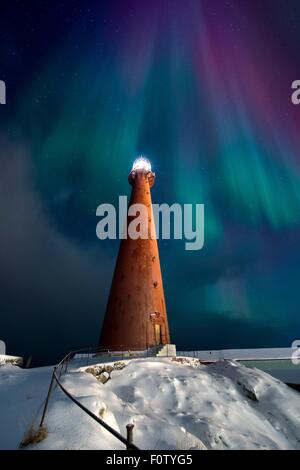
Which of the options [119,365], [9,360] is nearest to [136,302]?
[9,360]

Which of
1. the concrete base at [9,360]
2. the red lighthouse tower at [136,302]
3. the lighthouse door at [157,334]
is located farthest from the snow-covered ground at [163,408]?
the red lighthouse tower at [136,302]

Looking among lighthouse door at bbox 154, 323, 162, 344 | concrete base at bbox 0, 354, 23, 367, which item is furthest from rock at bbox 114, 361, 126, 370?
lighthouse door at bbox 154, 323, 162, 344

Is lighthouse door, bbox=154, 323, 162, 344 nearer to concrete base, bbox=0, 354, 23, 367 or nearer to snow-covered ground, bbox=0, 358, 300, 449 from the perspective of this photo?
snow-covered ground, bbox=0, 358, 300, 449

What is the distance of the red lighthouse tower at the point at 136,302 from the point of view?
2339 cm

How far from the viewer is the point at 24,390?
9.39 meters

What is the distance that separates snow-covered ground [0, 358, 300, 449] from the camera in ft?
20.3

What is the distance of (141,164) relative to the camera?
32.8m

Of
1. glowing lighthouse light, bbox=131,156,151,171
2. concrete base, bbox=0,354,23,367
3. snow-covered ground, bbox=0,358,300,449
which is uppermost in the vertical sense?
glowing lighthouse light, bbox=131,156,151,171

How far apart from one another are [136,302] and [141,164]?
1561cm

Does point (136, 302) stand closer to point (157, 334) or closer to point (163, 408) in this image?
point (157, 334)

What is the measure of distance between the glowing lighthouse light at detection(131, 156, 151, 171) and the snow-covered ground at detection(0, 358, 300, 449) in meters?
20.8

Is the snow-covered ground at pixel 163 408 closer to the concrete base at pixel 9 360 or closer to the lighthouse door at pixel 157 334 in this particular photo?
the concrete base at pixel 9 360

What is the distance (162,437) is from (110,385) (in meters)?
4.89
